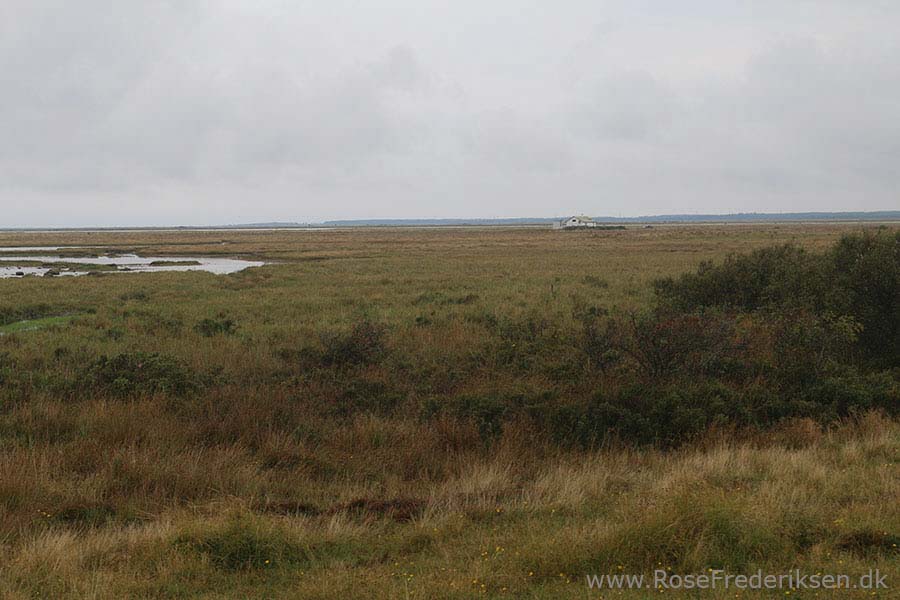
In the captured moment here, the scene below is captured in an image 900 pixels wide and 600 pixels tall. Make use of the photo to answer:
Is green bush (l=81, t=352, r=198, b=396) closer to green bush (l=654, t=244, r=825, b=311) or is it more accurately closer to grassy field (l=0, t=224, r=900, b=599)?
grassy field (l=0, t=224, r=900, b=599)

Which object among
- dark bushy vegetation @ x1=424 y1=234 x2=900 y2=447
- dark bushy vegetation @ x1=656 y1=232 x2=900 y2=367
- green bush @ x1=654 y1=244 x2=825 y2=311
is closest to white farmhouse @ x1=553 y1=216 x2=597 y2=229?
green bush @ x1=654 y1=244 x2=825 y2=311

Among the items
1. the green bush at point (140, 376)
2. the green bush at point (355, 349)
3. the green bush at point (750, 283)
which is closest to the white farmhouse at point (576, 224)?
the green bush at point (750, 283)

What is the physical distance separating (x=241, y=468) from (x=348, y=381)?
15.7ft

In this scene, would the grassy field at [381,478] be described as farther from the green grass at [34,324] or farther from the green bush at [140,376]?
the green grass at [34,324]

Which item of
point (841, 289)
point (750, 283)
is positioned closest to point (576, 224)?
point (750, 283)

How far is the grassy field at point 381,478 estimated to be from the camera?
5633mm

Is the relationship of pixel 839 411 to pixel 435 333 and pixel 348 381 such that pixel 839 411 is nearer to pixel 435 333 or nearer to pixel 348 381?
pixel 348 381

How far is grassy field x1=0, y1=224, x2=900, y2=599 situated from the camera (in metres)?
5.63

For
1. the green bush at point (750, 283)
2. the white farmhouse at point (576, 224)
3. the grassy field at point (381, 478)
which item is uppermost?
the white farmhouse at point (576, 224)

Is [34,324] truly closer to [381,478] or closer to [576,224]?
[381,478]

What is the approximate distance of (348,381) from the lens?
532 inches

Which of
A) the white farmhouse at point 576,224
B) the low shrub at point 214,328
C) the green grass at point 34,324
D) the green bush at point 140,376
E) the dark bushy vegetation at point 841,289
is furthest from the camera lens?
the white farmhouse at point 576,224

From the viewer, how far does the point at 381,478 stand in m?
8.98

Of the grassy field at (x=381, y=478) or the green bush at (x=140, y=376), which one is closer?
the grassy field at (x=381, y=478)
